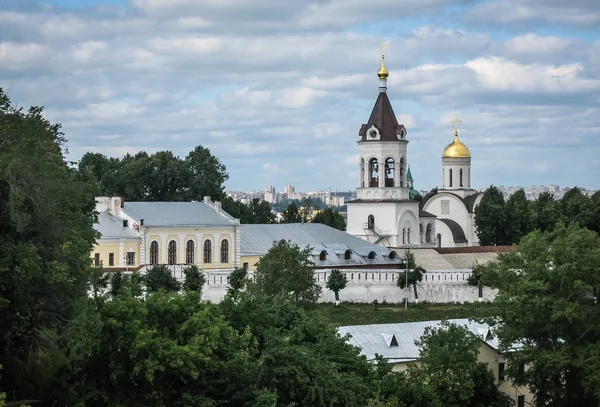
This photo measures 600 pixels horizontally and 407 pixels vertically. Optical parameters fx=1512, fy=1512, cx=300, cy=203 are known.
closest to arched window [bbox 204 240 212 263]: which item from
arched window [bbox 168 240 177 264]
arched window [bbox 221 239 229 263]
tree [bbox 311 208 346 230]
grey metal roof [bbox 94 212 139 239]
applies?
arched window [bbox 221 239 229 263]

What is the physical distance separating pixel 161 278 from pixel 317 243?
39.3 ft

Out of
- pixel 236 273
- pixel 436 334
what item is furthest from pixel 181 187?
pixel 436 334

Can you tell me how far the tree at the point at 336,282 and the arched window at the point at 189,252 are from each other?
699cm

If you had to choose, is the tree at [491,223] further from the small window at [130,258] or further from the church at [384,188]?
the small window at [130,258]

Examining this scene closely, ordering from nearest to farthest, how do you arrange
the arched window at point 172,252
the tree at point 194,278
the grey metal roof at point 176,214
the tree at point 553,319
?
the tree at point 553,319
the tree at point 194,278
the arched window at point 172,252
the grey metal roof at point 176,214

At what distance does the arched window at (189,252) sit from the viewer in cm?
6138

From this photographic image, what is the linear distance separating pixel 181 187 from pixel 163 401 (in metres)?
51.1

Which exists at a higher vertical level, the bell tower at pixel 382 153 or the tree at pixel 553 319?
the bell tower at pixel 382 153

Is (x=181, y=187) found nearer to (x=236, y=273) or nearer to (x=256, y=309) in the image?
(x=236, y=273)

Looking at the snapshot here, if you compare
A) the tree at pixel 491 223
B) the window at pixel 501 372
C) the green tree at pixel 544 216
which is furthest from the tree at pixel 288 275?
the green tree at pixel 544 216

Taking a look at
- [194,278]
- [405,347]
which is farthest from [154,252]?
[405,347]

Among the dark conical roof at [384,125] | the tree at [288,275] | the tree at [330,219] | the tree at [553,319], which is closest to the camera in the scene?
the tree at [553,319]

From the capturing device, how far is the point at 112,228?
59.9 m

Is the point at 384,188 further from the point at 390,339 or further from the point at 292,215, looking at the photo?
the point at 390,339
